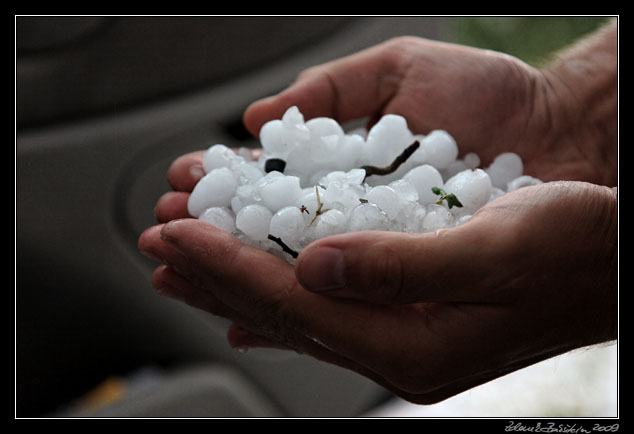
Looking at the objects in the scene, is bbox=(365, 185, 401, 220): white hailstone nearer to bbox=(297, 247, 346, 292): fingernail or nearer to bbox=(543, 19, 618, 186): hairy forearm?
bbox=(297, 247, 346, 292): fingernail

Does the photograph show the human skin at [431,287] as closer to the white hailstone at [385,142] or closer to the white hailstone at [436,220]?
the white hailstone at [436,220]

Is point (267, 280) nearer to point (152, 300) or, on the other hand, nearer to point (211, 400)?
point (211, 400)

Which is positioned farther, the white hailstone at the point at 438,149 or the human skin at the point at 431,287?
the white hailstone at the point at 438,149

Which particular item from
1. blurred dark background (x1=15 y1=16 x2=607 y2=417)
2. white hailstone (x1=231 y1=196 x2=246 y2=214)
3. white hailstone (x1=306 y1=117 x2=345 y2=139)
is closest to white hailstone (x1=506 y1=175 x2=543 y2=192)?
white hailstone (x1=306 y1=117 x2=345 y2=139)

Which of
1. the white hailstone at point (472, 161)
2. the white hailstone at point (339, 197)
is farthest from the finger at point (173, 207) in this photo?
the white hailstone at point (472, 161)

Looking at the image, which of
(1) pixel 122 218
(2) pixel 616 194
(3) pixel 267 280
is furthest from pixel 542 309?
(1) pixel 122 218

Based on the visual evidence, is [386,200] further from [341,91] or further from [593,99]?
[593,99]
